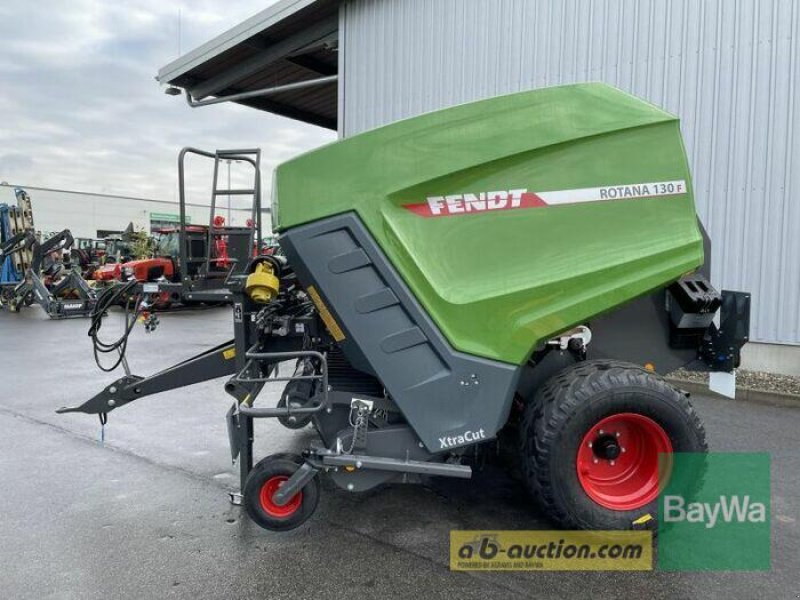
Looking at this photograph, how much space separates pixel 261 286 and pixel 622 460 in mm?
2168

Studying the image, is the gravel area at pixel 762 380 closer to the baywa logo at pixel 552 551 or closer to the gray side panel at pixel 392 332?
the baywa logo at pixel 552 551

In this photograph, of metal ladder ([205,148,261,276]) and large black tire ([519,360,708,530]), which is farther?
metal ladder ([205,148,261,276])

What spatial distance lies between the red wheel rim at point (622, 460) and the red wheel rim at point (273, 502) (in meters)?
1.47

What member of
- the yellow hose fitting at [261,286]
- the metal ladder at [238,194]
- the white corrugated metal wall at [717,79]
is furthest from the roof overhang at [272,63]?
the yellow hose fitting at [261,286]

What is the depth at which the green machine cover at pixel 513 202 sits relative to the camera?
305 centimetres

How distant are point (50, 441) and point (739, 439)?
5550 mm

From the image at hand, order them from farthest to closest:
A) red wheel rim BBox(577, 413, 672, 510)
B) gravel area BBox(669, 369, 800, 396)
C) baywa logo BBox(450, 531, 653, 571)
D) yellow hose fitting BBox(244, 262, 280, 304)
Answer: gravel area BBox(669, 369, 800, 396)
yellow hose fitting BBox(244, 262, 280, 304)
red wheel rim BBox(577, 413, 672, 510)
baywa logo BBox(450, 531, 653, 571)

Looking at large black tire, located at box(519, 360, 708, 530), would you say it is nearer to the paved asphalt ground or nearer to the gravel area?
the paved asphalt ground

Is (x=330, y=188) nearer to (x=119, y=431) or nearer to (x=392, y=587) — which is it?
(x=392, y=587)

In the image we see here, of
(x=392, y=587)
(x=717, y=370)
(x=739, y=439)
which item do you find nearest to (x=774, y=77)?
(x=739, y=439)

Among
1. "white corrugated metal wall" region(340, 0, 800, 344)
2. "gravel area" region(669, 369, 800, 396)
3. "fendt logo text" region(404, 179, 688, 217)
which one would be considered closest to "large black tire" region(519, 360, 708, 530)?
"fendt logo text" region(404, 179, 688, 217)

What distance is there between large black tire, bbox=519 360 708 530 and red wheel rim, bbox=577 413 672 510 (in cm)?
2

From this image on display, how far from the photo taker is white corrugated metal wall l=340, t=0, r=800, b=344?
6.98 m

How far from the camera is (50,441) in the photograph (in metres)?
4.97
